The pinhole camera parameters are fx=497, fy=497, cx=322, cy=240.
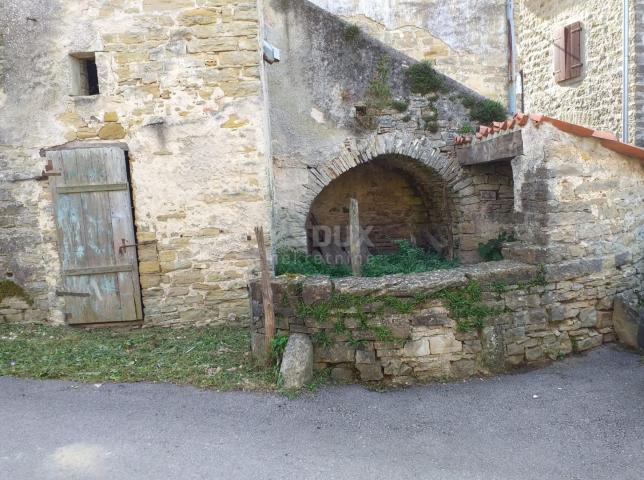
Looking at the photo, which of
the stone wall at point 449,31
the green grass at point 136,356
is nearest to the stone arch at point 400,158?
the green grass at point 136,356

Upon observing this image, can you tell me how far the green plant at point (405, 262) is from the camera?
23.0 ft

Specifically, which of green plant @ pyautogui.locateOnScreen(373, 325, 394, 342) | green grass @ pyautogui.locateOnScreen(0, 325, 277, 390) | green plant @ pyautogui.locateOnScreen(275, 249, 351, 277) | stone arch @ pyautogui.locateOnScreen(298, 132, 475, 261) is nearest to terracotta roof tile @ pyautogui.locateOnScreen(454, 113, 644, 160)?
stone arch @ pyautogui.locateOnScreen(298, 132, 475, 261)

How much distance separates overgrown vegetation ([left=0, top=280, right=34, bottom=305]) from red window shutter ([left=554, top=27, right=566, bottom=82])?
359 inches

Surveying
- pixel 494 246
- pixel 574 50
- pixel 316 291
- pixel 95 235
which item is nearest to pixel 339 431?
pixel 316 291

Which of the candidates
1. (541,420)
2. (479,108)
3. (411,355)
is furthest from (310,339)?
(479,108)

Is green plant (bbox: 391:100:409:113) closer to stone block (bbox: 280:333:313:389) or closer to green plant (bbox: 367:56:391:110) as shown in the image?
green plant (bbox: 367:56:391:110)

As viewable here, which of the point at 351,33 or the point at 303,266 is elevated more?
the point at 351,33

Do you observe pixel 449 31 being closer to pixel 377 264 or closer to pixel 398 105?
pixel 398 105

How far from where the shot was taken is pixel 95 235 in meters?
5.38

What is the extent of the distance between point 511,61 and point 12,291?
961 centimetres

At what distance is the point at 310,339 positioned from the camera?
414 centimetres

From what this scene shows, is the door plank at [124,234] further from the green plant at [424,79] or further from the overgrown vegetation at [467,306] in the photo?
the green plant at [424,79]

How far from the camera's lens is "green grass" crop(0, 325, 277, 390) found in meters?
4.21

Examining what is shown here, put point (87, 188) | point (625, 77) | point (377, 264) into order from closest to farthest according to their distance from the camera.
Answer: point (87, 188), point (377, 264), point (625, 77)
